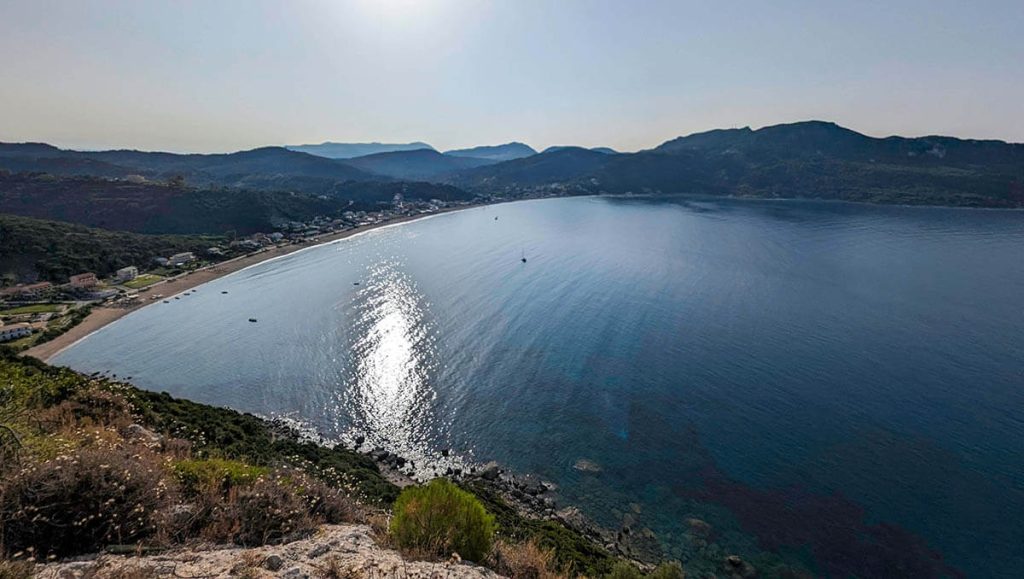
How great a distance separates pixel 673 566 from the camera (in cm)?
1081

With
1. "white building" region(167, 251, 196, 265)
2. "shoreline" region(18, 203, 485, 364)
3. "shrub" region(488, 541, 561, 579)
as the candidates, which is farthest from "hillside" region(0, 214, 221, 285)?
"shrub" region(488, 541, 561, 579)

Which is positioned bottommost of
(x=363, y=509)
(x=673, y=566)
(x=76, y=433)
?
(x=673, y=566)

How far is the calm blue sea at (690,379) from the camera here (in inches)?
749

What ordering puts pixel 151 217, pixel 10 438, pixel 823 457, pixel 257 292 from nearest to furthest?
pixel 10 438
pixel 823 457
pixel 257 292
pixel 151 217

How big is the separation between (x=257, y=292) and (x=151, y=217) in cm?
5094

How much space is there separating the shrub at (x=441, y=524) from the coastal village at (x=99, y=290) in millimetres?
46377

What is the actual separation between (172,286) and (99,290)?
22.1ft

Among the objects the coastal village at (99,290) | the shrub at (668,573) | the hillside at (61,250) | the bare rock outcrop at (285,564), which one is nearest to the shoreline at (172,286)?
the coastal village at (99,290)

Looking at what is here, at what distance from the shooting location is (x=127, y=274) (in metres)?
55.5

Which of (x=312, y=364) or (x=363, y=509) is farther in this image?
(x=312, y=364)

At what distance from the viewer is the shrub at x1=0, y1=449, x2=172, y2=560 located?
221 inches

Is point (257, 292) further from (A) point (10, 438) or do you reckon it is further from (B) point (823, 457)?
(B) point (823, 457)

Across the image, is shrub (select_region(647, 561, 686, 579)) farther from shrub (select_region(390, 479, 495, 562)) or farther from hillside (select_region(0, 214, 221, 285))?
hillside (select_region(0, 214, 221, 285))

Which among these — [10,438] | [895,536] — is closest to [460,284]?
[895,536]
